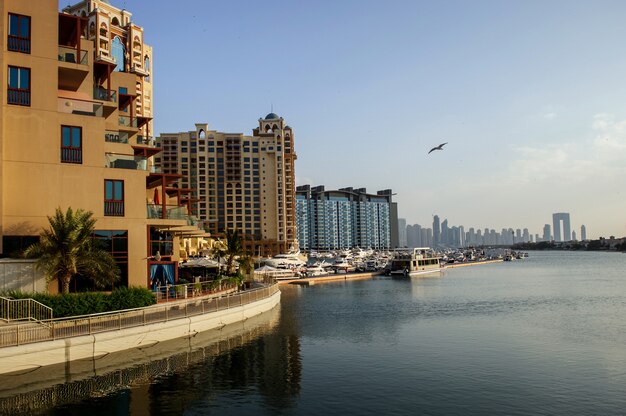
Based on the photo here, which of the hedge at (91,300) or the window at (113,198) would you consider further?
the window at (113,198)

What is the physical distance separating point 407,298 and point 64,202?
51.9 metres

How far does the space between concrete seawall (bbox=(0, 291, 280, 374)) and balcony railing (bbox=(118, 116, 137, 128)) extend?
22033 mm

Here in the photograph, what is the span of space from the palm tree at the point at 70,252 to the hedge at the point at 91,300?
1985mm

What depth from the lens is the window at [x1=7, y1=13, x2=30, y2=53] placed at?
3884cm

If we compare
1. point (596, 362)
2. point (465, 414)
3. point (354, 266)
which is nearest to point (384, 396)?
point (465, 414)

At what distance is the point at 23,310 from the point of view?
1275 inches

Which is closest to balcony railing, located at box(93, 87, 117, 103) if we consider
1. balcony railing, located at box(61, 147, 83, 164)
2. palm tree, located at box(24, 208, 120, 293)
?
balcony railing, located at box(61, 147, 83, 164)

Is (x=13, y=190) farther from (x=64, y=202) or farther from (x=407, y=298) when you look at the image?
(x=407, y=298)

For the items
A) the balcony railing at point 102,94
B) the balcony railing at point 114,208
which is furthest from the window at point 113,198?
the balcony railing at point 102,94

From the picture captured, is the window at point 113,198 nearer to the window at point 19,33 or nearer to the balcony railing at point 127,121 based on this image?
the window at point 19,33

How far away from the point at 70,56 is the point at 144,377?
88.8 ft

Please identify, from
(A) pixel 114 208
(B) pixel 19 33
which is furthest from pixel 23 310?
(B) pixel 19 33

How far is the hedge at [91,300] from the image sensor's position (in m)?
33.6

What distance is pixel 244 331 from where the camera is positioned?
44.6 m
